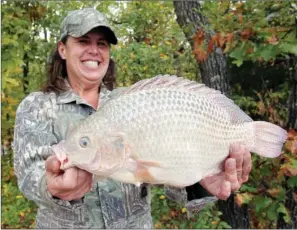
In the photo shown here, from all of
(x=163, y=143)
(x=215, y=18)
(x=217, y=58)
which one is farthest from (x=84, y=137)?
(x=217, y=58)

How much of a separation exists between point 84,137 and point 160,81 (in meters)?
0.35

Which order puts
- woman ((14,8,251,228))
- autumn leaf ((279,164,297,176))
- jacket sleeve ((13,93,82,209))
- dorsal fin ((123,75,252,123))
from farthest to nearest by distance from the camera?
autumn leaf ((279,164,297,176)), woman ((14,8,251,228)), jacket sleeve ((13,93,82,209)), dorsal fin ((123,75,252,123))

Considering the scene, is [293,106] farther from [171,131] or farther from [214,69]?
[171,131]

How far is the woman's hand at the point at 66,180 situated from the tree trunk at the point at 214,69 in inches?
94.2

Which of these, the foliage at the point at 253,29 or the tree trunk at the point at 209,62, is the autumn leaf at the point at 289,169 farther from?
the tree trunk at the point at 209,62

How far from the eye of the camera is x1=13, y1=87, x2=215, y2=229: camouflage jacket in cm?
203

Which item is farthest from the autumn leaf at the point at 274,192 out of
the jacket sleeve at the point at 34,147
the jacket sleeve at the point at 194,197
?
the jacket sleeve at the point at 34,147

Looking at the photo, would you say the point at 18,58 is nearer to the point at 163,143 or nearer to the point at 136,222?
the point at 136,222

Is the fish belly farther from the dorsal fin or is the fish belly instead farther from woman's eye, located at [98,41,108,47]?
woman's eye, located at [98,41,108,47]

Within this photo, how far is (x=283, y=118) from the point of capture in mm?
4469

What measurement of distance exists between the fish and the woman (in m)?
0.19

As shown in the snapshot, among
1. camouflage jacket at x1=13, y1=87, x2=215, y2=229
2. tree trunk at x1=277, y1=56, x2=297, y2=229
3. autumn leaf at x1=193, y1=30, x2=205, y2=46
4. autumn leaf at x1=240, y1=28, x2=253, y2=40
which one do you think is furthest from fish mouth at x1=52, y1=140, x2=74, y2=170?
tree trunk at x1=277, y1=56, x2=297, y2=229

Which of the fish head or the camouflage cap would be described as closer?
the fish head

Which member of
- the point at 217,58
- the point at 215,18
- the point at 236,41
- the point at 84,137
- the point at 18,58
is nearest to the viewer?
the point at 84,137
